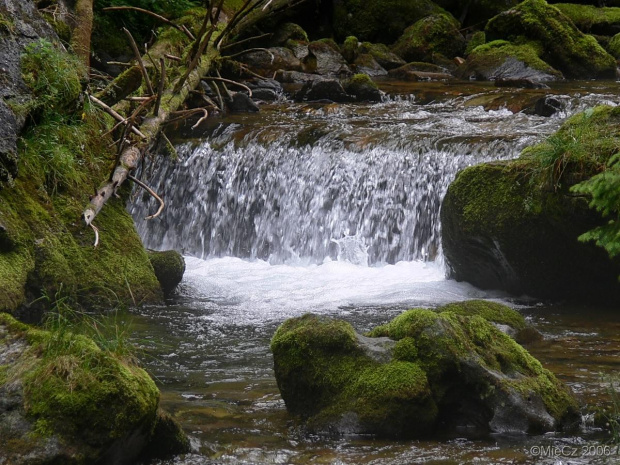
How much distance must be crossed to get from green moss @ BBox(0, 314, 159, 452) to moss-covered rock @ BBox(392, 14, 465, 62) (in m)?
18.9

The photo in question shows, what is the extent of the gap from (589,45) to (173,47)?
35.3ft

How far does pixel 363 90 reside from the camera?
15.7 m

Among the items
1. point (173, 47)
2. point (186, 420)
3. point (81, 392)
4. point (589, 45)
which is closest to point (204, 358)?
point (186, 420)

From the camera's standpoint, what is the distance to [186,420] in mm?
4512

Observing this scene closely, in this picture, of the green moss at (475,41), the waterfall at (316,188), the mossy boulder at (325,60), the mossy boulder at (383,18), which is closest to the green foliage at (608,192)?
the waterfall at (316,188)

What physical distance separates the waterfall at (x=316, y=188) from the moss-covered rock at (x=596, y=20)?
11479mm

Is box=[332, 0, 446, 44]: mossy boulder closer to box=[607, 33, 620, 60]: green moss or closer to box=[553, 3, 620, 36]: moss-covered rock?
box=[553, 3, 620, 36]: moss-covered rock

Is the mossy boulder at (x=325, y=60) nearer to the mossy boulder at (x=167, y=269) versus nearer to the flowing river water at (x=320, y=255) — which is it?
the flowing river water at (x=320, y=255)

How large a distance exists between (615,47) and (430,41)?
16.0 feet

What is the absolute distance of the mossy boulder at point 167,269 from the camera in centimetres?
826

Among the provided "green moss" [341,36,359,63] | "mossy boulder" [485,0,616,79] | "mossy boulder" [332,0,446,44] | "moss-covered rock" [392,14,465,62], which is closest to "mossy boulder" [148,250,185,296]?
"mossy boulder" [485,0,616,79]

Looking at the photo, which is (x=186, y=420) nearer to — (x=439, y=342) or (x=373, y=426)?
(x=373, y=426)

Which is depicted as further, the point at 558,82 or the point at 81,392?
the point at 558,82

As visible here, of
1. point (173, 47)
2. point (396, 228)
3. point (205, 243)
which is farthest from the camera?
point (173, 47)
